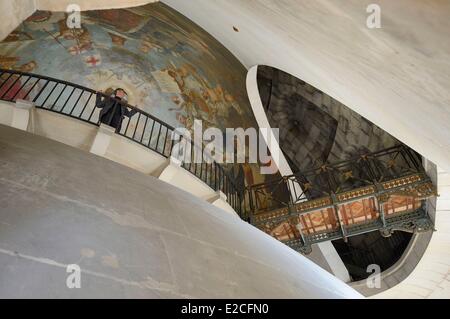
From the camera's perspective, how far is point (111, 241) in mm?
1568

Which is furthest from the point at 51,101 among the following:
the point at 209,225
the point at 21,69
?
the point at 209,225

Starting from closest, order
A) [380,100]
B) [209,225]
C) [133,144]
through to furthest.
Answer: [209,225] < [380,100] < [133,144]

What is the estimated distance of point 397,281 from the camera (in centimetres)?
896

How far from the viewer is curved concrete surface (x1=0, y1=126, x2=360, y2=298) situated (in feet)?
4.24

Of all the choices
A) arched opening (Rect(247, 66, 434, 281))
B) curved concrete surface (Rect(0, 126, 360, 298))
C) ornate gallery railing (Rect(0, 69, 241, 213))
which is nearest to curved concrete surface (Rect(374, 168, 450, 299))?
arched opening (Rect(247, 66, 434, 281))

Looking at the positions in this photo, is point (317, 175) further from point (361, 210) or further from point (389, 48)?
point (389, 48)

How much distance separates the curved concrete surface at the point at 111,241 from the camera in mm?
1293

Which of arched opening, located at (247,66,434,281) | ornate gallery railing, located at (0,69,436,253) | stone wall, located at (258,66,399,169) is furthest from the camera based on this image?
stone wall, located at (258,66,399,169)

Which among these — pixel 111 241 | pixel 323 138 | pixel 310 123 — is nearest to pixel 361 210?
pixel 323 138

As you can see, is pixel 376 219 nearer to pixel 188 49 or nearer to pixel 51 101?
pixel 188 49

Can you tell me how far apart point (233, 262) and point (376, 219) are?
7.24 m

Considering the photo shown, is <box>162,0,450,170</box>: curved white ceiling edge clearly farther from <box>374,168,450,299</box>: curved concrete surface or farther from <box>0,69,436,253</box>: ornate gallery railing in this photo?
<box>0,69,436,253</box>: ornate gallery railing

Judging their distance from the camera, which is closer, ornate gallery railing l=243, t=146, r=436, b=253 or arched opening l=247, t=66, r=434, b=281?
ornate gallery railing l=243, t=146, r=436, b=253

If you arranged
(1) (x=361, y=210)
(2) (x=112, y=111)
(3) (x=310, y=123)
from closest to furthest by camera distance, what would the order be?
(1) (x=361, y=210), (2) (x=112, y=111), (3) (x=310, y=123)
